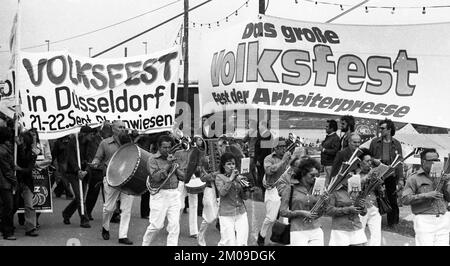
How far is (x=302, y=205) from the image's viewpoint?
22.2 ft

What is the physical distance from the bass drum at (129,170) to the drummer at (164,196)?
43 cm

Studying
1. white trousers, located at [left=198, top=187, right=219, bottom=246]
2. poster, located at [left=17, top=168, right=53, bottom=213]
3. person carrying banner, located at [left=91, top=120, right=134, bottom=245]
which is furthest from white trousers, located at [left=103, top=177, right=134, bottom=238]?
poster, located at [left=17, top=168, right=53, bottom=213]

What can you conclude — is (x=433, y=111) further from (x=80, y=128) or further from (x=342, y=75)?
(x=80, y=128)

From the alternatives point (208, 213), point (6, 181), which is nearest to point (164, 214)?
point (208, 213)

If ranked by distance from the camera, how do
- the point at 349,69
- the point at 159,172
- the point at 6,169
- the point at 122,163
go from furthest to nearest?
the point at 122,163 < the point at 6,169 < the point at 159,172 < the point at 349,69

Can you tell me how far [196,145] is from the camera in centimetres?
1002

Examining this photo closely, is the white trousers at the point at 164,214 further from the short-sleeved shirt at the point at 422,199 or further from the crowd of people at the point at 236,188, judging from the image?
the short-sleeved shirt at the point at 422,199

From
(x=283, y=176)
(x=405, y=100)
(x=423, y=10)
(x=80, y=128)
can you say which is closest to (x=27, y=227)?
(x=80, y=128)

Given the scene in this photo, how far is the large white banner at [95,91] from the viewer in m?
10.2

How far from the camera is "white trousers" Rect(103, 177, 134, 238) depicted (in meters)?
9.38

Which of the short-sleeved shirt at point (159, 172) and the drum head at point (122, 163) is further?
the drum head at point (122, 163)

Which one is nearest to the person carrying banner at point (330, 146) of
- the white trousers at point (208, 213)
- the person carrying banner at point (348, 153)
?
the person carrying banner at point (348, 153)

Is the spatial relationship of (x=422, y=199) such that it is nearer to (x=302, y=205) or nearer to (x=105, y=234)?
(x=302, y=205)

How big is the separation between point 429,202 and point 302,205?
5.06 feet
